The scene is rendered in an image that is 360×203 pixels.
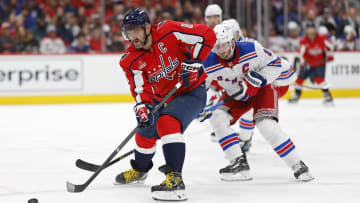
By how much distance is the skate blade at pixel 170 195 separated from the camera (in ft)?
9.55

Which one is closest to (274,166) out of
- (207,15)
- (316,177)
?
(316,177)

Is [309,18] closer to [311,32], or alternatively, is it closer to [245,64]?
[311,32]

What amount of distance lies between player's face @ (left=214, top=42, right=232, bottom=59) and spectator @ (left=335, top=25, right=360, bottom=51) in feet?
21.9

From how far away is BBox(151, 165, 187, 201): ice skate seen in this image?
2918 mm

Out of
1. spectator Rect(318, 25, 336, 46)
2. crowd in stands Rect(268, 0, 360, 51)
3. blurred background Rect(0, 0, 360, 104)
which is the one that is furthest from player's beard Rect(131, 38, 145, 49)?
crowd in stands Rect(268, 0, 360, 51)

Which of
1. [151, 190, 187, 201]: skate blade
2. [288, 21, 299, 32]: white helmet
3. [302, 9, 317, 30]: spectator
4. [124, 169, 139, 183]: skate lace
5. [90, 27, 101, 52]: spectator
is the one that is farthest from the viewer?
[302, 9, 317, 30]: spectator

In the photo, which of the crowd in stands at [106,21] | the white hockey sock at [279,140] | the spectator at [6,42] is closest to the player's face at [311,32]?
the crowd in stands at [106,21]

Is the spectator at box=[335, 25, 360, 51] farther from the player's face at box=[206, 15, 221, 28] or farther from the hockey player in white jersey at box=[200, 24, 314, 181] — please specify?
the hockey player in white jersey at box=[200, 24, 314, 181]

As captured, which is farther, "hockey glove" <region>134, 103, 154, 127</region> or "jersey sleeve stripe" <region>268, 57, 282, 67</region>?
"jersey sleeve stripe" <region>268, 57, 282, 67</region>

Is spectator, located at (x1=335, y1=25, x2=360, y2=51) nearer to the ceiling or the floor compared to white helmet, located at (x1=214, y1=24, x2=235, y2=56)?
nearer to the ceiling

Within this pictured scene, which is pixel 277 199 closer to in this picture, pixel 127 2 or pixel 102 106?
pixel 102 106

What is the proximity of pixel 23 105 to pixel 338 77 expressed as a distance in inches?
199

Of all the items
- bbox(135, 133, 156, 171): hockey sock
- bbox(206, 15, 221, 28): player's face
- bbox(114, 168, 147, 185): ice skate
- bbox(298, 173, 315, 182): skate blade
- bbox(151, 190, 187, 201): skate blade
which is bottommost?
bbox(151, 190, 187, 201): skate blade

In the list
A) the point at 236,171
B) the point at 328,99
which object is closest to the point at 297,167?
the point at 236,171
